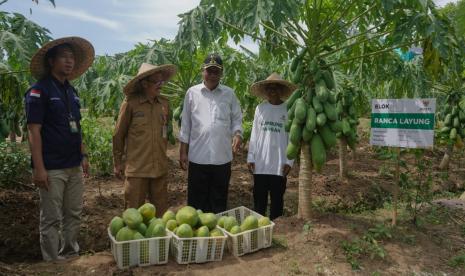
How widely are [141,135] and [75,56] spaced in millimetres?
974

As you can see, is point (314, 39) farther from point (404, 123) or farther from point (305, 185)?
point (305, 185)

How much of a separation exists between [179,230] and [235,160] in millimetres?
5856

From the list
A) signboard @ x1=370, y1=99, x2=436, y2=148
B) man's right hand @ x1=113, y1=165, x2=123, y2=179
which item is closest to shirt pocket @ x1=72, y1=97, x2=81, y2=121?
man's right hand @ x1=113, y1=165, x2=123, y2=179

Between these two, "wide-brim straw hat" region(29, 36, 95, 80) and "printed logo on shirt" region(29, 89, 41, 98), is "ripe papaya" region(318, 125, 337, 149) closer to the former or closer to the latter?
"wide-brim straw hat" region(29, 36, 95, 80)

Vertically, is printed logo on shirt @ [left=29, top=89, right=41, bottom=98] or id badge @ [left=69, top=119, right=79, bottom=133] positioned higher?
printed logo on shirt @ [left=29, top=89, right=41, bottom=98]

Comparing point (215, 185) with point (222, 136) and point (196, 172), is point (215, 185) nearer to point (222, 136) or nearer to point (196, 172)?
point (196, 172)

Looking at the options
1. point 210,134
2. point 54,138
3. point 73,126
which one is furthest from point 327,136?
point 54,138

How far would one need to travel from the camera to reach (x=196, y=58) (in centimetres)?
754

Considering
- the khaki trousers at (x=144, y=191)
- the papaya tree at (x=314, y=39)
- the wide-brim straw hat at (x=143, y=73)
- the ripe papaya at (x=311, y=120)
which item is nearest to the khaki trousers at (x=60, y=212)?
the khaki trousers at (x=144, y=191)

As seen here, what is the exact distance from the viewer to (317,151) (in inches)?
146

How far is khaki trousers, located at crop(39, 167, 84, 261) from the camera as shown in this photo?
133 inches

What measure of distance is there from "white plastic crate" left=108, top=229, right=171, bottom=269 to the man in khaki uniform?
80 cm

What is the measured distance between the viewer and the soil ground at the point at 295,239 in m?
3.12

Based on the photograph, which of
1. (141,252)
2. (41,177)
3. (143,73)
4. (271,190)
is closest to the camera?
(141,252)
